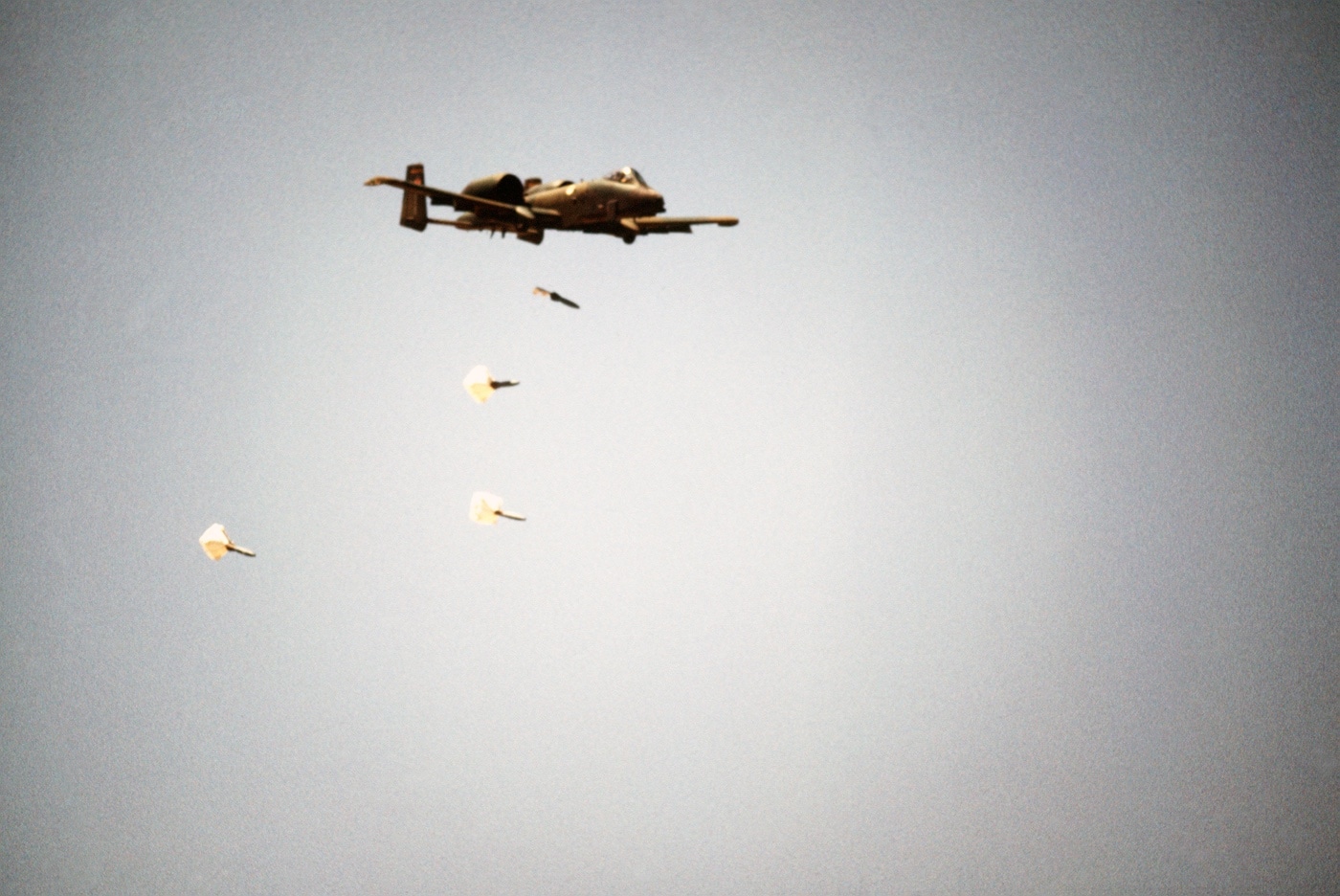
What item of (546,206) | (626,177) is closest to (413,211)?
(546,206)

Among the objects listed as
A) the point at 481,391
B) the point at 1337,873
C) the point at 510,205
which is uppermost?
the point at 510,205

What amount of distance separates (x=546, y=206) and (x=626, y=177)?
1.36 meters

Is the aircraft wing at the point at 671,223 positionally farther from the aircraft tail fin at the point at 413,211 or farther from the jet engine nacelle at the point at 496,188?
the aircraft tail fin at the point at 413,211

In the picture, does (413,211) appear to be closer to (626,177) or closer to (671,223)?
(626,177)

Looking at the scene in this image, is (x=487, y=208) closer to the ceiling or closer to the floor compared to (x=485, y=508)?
closer to the ceiling

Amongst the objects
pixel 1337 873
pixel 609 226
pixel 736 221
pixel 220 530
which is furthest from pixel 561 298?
pixel 1337 873

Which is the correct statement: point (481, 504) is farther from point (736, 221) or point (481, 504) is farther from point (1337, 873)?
point (1337, 873)

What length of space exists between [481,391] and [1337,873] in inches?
1290

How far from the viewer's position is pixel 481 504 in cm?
1667

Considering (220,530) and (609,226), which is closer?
(609,226)

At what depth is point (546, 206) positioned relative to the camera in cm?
1628

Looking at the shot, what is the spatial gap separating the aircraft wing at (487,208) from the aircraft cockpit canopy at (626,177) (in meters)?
1.03

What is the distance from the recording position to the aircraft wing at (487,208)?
15.4m

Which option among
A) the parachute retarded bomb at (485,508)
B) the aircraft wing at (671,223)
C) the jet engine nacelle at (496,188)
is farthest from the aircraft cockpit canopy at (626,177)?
the parachute retarded bomb at (485,508)
